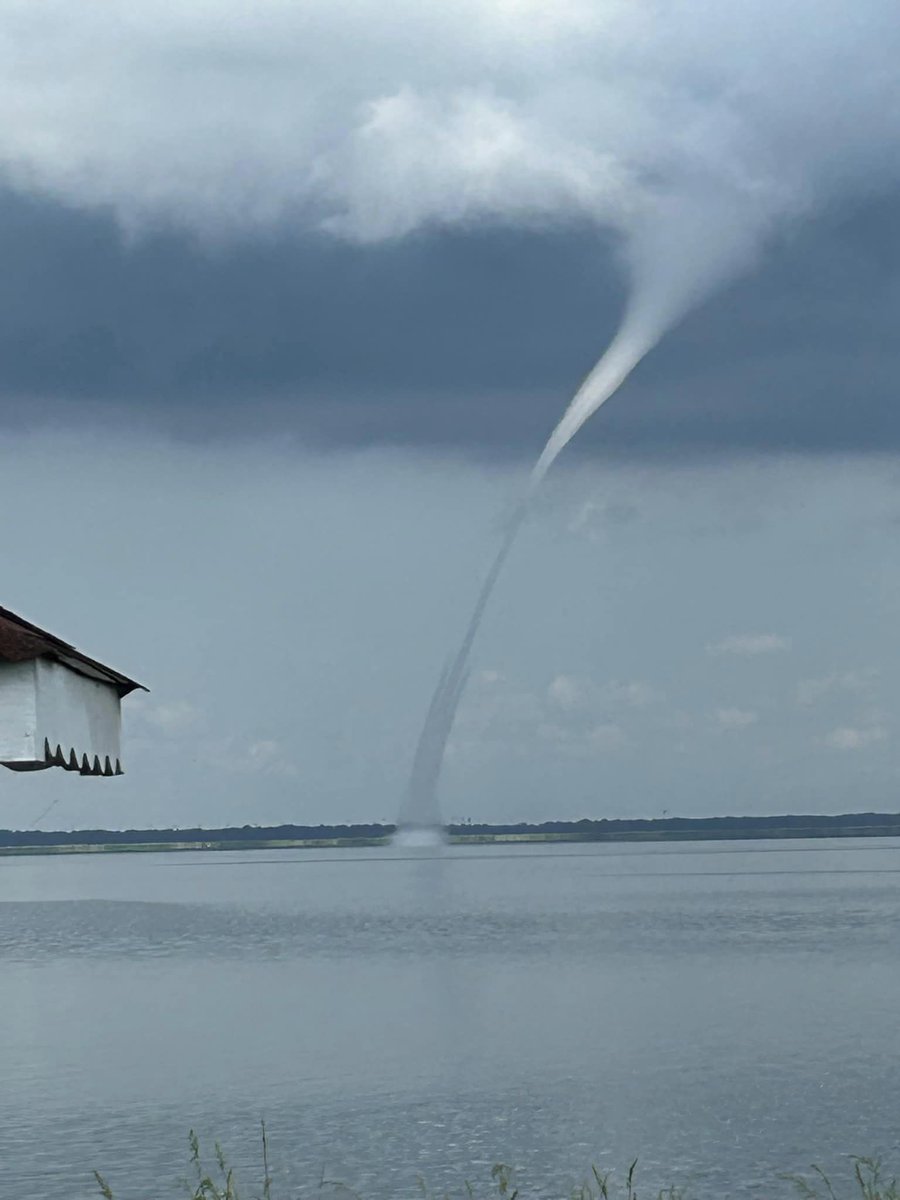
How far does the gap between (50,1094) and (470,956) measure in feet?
211

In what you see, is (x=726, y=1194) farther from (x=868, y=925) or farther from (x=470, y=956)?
(x=868, y=925)

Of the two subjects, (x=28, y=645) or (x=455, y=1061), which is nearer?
(x=28, y=645)

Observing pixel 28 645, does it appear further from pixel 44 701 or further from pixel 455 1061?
pixel 455 1061

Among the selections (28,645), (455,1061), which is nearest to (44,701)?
(28,645)

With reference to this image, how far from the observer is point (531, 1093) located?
177 feet

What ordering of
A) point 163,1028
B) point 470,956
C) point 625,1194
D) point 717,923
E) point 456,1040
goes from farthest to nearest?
point 717,923 → point 470,956 → point 163,1028 → point 456,1040 → point 625,1194

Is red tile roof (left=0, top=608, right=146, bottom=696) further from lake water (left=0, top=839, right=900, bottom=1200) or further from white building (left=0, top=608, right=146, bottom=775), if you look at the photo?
lake water (left=0, top=839, right=900, bottom=1200)

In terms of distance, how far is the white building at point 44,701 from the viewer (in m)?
8.26

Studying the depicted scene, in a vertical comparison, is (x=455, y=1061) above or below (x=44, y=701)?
below

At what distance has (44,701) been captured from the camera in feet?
27.8

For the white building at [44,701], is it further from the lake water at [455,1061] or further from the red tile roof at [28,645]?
the lake water at [455,1061]

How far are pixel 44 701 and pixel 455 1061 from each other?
2238 inches

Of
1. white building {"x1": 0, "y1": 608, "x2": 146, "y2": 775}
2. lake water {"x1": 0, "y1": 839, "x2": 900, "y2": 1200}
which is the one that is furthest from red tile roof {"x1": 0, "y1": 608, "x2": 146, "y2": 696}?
lake water {"x1": 0, "y1": 839, "x2": 900, "y2": 1200}

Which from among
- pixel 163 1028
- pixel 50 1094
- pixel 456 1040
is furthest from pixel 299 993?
pixel 50 1094
